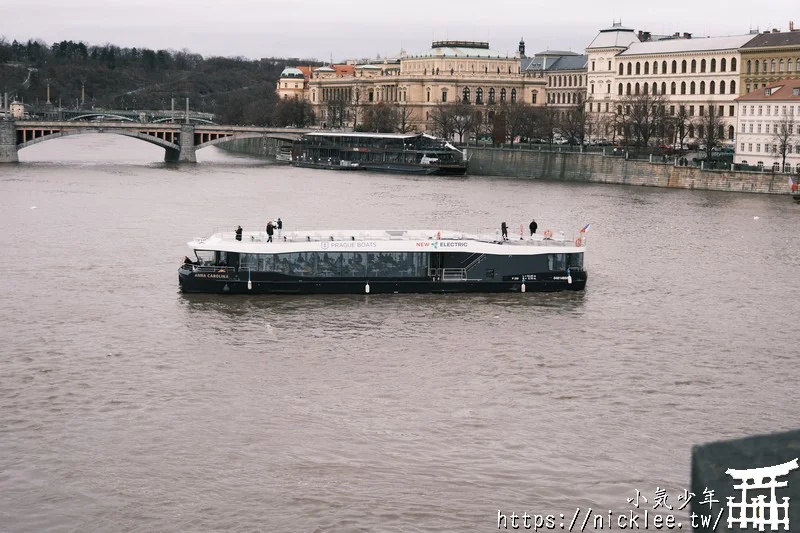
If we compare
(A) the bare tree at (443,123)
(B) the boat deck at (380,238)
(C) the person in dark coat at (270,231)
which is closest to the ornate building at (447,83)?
(A) the bare tree at (443,123)

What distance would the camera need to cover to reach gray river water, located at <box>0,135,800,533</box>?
13.1 metres

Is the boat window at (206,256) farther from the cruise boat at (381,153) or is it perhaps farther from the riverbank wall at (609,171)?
the cruise boat at (381,153)

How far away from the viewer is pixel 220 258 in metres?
25.9

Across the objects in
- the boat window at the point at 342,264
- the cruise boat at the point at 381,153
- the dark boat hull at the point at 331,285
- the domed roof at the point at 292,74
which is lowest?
the dark boat hull at the point at 331,285

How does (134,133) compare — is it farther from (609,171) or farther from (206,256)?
(206,256)

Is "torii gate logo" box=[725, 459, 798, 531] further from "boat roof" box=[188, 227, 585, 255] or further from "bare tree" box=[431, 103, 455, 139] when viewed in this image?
"bare tree" box=[431, 103, 455, 139]

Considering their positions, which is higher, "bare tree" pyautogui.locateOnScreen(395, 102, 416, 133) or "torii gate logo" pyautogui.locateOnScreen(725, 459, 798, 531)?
"bare tree" pyautogui.locateOnScreen(395, 102, 416, 133)

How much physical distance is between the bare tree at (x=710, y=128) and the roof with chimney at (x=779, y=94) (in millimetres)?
2838

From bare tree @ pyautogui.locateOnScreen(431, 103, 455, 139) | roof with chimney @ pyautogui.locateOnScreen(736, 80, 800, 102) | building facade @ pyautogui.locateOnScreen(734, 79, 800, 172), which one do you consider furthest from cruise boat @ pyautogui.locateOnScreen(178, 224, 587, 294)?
bare tree @ pyautogui.locateOnScreen(431, 103, 455, 139)

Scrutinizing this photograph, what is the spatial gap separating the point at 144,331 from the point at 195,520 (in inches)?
392

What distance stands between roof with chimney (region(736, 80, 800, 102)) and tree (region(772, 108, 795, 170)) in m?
0.91

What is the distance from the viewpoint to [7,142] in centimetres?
7750

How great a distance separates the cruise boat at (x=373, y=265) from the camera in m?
25.8

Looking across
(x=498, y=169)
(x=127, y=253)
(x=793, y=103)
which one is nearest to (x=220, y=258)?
(x=127, y=253)
